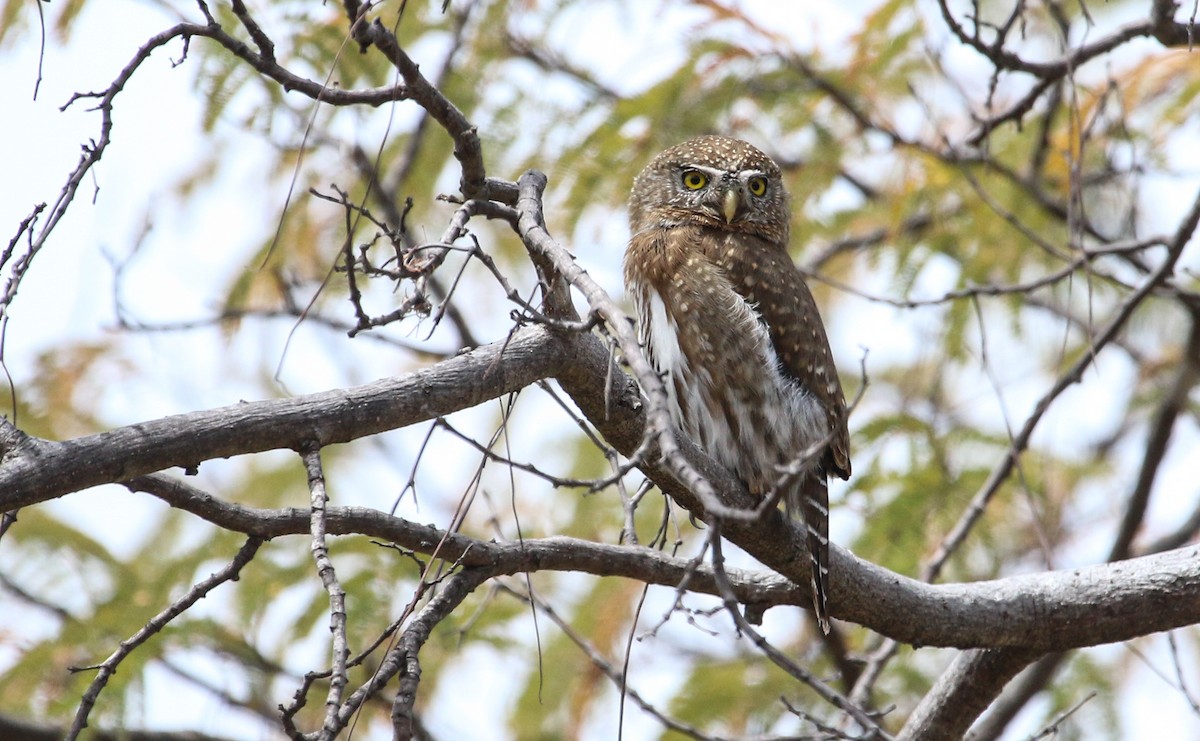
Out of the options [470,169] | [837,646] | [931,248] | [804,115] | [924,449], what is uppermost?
[804,115]

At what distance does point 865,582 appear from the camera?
3.71 m

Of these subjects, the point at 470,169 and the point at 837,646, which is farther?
the point at 837,646

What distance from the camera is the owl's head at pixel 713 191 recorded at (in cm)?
503

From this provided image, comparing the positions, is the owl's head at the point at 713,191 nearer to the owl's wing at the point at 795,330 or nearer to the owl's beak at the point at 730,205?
the owl's beak at the point at 730,205

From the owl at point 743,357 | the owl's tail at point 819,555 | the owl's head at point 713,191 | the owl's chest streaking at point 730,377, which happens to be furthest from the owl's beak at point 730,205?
the owl's tail at point 819,555

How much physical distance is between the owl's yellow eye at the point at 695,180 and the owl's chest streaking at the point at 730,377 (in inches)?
32.2

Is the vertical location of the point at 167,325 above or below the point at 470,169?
above

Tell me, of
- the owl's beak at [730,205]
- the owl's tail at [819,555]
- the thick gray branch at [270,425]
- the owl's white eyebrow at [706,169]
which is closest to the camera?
the thick gray branch at [270,425]

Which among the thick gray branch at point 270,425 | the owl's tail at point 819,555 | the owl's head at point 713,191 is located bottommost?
the thick gray branch at point 270,425

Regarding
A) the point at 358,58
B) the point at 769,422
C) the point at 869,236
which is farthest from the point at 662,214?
the point at 869,236

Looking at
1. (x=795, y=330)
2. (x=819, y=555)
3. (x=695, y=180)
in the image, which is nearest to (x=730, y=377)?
(x=795, y=330)

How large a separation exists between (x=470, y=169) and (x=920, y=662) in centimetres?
484

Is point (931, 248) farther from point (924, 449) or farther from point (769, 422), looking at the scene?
point (769, 422)

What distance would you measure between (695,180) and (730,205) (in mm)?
299
